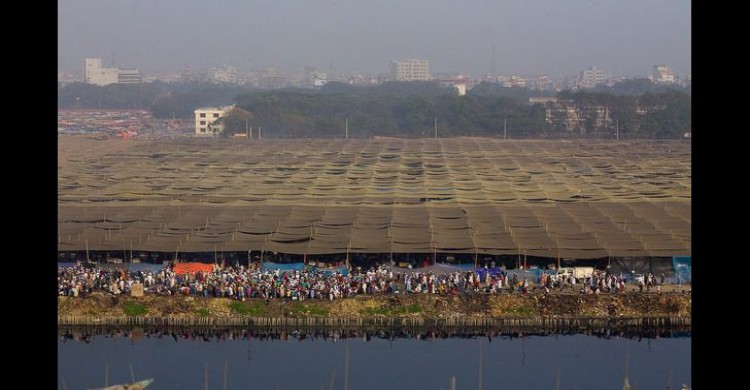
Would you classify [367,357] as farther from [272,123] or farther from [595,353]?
[272,123]

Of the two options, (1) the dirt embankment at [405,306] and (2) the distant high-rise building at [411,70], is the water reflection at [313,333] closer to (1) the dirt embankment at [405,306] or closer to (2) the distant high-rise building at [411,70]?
(1) the dirt embankment at [405,306]

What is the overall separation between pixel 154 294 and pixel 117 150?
64.7ft

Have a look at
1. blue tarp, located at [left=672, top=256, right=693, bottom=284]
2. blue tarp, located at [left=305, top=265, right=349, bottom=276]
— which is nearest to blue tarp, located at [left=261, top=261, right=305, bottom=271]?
blue tarp, located at [left=305, top=265, right=349, bottom=276]

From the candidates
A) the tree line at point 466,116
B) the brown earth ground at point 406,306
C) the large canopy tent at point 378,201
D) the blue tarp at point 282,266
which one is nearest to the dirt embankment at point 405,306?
the brown earth ground at point 406,306

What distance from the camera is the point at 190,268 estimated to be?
43.5ft

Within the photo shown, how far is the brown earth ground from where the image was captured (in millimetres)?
11859

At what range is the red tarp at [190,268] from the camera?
13.1 m

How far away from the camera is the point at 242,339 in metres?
11.6

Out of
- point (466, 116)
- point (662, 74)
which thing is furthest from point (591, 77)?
point (466, 116)

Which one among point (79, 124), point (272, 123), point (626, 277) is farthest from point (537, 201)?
point (79, 124)

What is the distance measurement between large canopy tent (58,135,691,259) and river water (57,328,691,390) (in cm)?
204

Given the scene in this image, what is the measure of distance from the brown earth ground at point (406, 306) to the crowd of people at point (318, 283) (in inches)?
5.1

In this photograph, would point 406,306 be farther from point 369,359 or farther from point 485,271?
point 485,271
